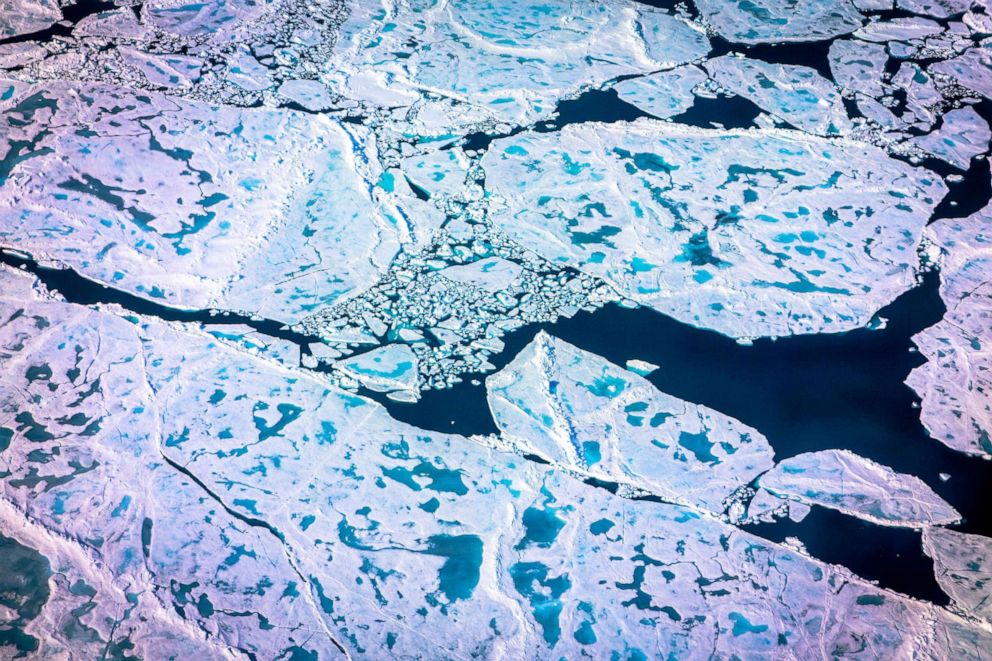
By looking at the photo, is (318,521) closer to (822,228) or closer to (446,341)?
(446,341)

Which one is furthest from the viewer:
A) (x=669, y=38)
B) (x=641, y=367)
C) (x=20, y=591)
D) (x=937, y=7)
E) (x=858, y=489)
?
(x=937, y=7)

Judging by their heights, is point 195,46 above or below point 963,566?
above

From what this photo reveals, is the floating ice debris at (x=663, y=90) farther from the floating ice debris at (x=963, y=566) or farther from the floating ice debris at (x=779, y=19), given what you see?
the floating ice debris at (x=963, y=566)

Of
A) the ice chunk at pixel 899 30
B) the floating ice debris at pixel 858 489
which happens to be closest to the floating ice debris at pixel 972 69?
the ice chunk at pixel 899 30

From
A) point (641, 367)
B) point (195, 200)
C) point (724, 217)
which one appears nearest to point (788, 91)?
point (724, 217)

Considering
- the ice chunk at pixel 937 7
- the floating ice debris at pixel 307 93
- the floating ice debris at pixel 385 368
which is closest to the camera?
the floating ice debris at pixel 385 368

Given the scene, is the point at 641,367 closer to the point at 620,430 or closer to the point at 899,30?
the point at 620,430

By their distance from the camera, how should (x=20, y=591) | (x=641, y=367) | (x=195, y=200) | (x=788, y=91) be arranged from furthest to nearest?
1. (x=788, y=91)
2. (x=195, y=200)
3. (x=641, y=367)
4. (x=20, y=591)
